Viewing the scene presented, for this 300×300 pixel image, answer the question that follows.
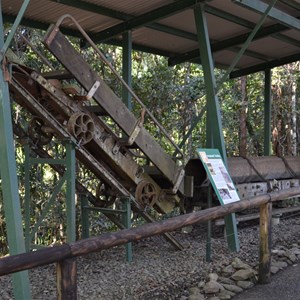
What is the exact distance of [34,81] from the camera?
4980 millimetres

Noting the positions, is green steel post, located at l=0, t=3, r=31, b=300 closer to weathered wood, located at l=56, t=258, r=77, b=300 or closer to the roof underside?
weathered wood, located at l=56, t=258, r=77, b=300

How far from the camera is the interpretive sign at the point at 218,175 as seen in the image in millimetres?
5996

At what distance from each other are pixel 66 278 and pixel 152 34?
5.81m

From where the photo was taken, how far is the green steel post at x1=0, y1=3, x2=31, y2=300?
4004 mm

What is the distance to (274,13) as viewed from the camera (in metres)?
6.74

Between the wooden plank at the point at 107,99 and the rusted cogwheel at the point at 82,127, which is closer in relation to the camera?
the wooden plank at the point at 107,99

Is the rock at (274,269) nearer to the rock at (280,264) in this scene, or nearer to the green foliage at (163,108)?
the rock at (280,264)

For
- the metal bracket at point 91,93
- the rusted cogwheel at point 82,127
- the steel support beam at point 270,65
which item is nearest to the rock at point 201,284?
the rusted cogwheel at point 82,127

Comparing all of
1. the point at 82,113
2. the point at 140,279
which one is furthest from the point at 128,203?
the point at 82,113

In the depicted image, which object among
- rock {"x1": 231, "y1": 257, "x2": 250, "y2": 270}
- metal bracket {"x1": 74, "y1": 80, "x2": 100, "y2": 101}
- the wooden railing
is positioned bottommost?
rock {"x1": 231, "y1": 257, "x2": 250, "y2": 270}

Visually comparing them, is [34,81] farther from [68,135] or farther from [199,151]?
[199,151]

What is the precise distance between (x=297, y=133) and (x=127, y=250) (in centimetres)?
1137

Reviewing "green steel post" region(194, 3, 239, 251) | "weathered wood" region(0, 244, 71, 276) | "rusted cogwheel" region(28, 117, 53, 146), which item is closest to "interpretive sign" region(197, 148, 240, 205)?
"green steel post" region(194, 3, 239, 251)

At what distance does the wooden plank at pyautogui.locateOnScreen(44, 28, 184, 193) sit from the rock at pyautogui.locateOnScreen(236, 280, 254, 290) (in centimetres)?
185
